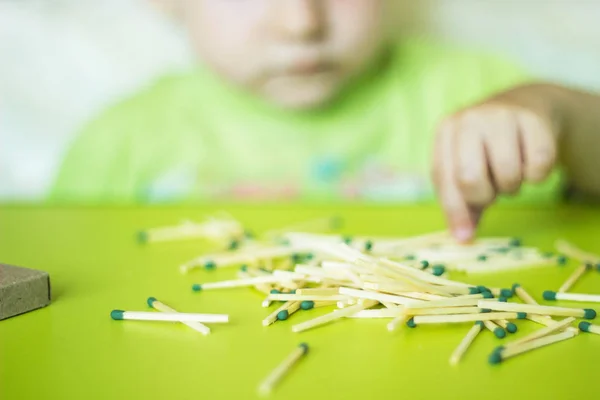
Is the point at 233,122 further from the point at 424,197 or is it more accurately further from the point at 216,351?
the point at 216,351

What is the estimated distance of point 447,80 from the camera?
1595 millimetres

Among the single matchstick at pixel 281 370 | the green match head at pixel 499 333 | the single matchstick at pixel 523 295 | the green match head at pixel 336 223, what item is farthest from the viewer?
the green match head at pixel 336 223

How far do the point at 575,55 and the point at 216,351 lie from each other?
3.96ft

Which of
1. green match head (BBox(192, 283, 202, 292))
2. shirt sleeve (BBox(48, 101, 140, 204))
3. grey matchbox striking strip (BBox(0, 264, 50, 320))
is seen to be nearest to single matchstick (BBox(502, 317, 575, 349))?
green match head (BBox(192, 283, 202, 292))

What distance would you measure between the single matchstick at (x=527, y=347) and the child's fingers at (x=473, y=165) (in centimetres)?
32

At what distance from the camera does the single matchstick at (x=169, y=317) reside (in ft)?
2.48

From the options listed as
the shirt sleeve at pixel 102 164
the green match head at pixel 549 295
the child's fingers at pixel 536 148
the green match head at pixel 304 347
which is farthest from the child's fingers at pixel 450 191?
the shirt sleeve at pixel 102 164

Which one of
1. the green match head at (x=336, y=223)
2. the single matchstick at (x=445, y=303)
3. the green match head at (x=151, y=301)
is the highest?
the green match head at (x=336, y=223)

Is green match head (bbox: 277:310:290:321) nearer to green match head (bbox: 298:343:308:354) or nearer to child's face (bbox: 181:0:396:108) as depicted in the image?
green match head (bbox: 298:343:308:354)

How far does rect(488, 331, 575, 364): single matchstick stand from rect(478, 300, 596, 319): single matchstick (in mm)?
41

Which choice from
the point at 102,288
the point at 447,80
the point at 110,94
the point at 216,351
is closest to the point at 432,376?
the point at 216,351

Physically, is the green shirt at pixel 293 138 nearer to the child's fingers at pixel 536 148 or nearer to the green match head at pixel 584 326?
the child's fingers at pixel 536 148

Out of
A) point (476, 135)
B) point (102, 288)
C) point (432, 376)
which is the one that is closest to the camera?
point (432, 376)

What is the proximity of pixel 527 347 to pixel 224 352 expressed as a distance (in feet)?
0.96
